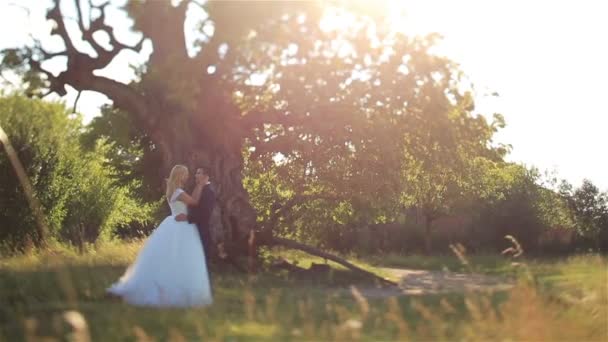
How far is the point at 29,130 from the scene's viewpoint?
1012 inches

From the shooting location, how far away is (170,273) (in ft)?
34.5

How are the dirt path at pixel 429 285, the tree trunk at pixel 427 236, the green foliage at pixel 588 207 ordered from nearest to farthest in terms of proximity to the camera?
the dirt path at pixel 429 285 < the tree trunk at pixel 427 236 < the green foliage at pixel 588 207

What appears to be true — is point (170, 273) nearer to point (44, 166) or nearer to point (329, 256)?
point (329, 256)

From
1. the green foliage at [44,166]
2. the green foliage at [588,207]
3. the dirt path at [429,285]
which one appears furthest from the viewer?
the green foliage at [588,207]

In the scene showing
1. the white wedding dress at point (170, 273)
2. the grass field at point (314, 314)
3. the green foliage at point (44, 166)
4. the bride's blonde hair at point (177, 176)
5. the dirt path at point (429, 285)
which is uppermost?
the green foliage at point (44, 166)

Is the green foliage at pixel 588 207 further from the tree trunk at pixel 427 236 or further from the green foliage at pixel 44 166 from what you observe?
the green foliage at pixel 44 166

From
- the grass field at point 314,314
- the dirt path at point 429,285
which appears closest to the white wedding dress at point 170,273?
the grass field at point 314,314

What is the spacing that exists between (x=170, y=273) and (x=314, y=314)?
110 inches

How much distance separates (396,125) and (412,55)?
9.71 ft

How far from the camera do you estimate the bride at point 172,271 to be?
1010 centimetres

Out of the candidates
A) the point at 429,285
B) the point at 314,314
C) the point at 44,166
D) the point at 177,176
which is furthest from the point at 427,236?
the point at 314,314

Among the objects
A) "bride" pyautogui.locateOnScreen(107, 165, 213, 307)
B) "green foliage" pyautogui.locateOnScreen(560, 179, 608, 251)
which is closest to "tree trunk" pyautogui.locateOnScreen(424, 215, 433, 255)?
"green foliage" pyautogui.locateOnScreen(560, 179, 608, 251)

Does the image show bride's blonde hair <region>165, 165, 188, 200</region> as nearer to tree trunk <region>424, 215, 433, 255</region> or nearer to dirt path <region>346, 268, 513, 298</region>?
dirt path <region>346, 268, 513, 298</region>

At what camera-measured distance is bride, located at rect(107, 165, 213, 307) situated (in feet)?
33.1
